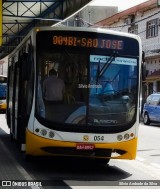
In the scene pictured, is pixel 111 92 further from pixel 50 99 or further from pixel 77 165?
pixel 77 165

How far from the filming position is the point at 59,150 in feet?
30.9

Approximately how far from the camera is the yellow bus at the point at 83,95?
9.42 metres

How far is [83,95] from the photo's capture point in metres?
9.62

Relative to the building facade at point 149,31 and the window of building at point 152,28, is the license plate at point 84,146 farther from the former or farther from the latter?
the window of building at point 152,28

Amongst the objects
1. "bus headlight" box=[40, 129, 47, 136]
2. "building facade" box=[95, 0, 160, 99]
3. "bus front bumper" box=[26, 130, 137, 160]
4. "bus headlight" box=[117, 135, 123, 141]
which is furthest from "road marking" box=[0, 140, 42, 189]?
"building facade" box=[95, 0, 160, 99]

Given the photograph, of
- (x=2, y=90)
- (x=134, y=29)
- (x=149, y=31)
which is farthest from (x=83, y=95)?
(x=134, y=29)

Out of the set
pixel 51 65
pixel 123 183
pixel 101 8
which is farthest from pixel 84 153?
pixel 101 8

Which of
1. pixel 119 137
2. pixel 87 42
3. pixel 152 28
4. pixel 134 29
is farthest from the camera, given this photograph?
pixel 134 29

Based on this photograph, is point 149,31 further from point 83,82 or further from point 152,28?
point 83,82

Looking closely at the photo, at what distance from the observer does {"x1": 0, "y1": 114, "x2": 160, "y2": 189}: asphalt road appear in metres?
8.62

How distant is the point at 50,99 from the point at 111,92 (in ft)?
3.99

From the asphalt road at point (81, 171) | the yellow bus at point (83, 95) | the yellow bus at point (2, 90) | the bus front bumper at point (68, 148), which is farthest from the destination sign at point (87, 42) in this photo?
the yellow bus at point (2, 90)

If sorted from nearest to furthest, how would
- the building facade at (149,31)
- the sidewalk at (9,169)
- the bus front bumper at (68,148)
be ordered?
the sidewalk at (9,169) < the bus front bumper at (68,148) < the building facade at (149,31)

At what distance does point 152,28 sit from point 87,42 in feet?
94.8
